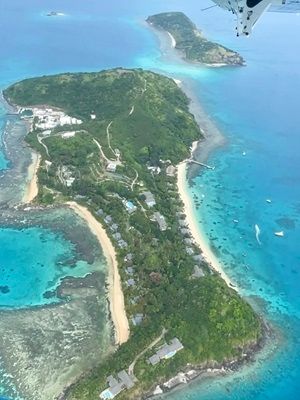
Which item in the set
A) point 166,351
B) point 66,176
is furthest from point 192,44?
point 166,351

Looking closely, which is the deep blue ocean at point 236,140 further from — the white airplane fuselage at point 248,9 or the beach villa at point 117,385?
the white airplane fuselage at point 248,9

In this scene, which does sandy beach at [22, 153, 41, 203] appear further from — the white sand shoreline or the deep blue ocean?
the white sand shoreline

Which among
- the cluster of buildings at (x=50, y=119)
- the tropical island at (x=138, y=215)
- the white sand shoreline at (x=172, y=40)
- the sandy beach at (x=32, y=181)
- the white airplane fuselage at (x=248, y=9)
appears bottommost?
the white sand shoreline at (x=172, y=40)

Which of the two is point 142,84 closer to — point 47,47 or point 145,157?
point 145,157

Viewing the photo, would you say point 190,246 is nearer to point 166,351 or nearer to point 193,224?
point 193,224

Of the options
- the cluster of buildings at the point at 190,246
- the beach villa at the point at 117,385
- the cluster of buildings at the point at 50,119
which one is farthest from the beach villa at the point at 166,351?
the cluster of buildings at the point at 50,119

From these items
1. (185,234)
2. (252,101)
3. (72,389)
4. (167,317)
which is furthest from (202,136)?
(72,389)
